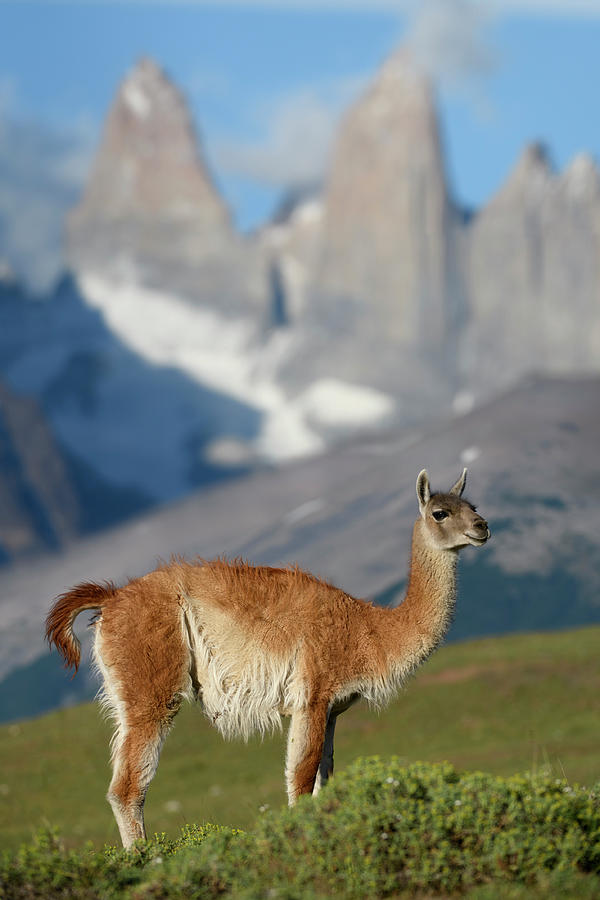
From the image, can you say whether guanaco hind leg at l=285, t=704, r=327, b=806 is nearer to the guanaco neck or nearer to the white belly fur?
the white belly fur

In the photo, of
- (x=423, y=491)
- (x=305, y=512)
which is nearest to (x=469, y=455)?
(x=305, y=512)

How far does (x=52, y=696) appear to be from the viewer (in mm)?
105062

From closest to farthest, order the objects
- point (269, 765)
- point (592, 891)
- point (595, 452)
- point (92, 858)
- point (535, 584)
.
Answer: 1. point (592, 891)
2. point (92, 858)
3. point (269, 765)
4. point (535, 584)
5. point (595, 452)

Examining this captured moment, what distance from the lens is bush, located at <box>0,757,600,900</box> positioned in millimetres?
9281

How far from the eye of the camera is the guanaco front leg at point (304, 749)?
1126cm

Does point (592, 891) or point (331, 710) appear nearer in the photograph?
point (592, 891)

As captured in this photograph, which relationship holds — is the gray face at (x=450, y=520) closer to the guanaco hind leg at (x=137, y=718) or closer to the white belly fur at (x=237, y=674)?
the white belly fur at (x=237, y=674)

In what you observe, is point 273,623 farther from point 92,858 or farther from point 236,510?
point 236,510

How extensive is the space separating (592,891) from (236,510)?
146882 millimetres

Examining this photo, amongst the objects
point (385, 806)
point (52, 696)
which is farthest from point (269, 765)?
point (52, 696)

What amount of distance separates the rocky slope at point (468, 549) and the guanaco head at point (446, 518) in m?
44.0

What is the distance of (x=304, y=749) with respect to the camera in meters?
11.3

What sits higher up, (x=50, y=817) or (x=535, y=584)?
(x=535, y=584)

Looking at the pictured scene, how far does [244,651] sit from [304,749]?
38.7 inches
